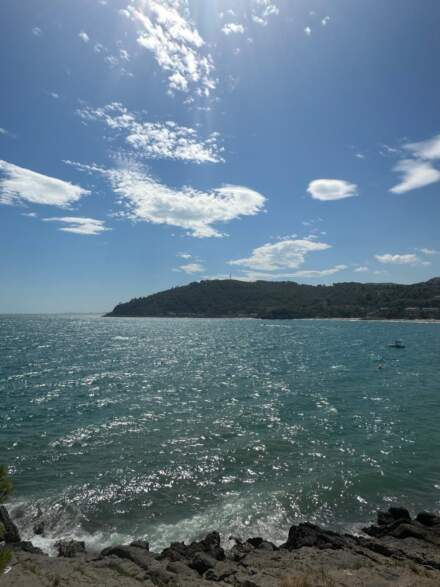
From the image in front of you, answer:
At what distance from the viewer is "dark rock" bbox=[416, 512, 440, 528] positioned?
1568cm

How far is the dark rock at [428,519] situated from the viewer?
15680 millimetres

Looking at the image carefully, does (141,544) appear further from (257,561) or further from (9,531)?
(9,531)

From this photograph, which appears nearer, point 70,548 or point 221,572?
point 221,572

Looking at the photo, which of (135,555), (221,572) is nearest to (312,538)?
(221,572)

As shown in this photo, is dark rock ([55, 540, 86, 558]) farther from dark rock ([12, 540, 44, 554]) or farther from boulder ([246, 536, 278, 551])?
boulder ([246, 536, 278, 551])

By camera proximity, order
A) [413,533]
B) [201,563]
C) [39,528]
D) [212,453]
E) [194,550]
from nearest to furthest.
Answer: [201,563]
[194,550]
[413,533]
[39,528]
[212,453]

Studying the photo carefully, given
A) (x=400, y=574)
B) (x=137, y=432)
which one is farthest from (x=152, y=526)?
(x=137, y=432)

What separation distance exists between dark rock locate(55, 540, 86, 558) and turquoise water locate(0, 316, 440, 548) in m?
0.67

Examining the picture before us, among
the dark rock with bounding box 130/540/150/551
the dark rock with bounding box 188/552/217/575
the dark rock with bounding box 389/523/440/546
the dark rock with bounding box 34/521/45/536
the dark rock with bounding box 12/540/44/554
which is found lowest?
the dark rock with bounding box 34/521/45/536

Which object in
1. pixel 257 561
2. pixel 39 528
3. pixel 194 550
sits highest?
pixel 257 561

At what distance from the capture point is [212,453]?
23625 millimetres

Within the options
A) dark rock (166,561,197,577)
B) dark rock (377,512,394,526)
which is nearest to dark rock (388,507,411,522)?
dark rock (377,512,394,526)

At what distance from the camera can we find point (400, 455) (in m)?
23.6

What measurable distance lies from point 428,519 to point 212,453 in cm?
1184
